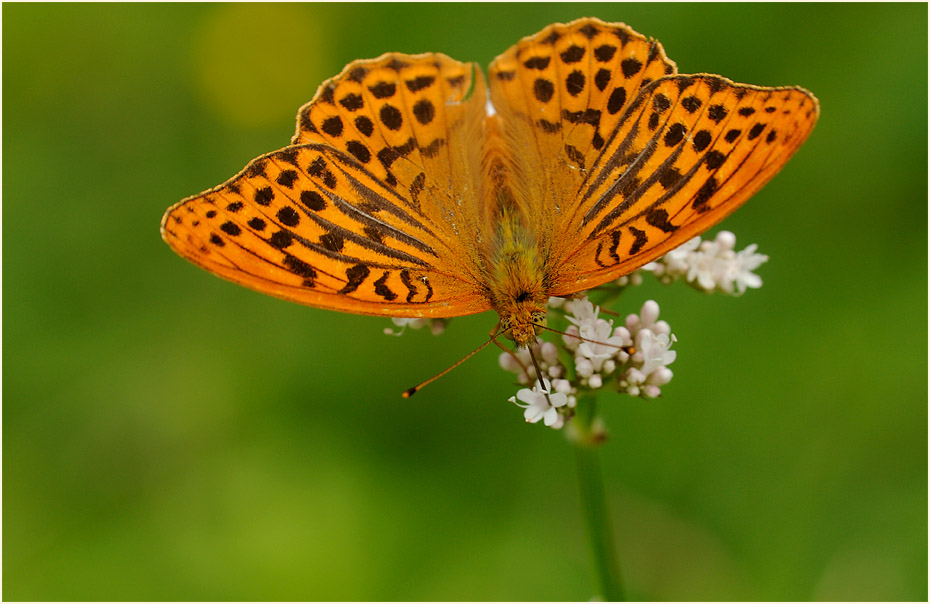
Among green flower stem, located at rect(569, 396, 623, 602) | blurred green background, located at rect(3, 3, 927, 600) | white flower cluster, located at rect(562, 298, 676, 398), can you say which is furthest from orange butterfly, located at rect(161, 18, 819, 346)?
blurred green background, located at rect(3, 3, 927, 600)

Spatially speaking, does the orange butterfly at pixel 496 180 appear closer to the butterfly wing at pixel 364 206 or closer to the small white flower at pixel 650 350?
the butterfly wing at pixel 364 206

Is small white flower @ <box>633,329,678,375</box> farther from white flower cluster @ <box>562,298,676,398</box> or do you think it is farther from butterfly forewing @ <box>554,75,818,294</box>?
butterfly forewing @ <box>554,75,818,294</box>

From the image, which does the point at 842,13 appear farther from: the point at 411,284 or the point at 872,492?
the point at 411,284

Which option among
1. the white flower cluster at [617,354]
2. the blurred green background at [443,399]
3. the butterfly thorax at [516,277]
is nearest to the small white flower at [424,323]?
the butterfly thorax at [516,277]

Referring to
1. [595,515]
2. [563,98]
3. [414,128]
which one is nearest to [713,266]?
[563,98]

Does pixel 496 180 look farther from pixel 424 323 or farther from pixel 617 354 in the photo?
pixel 617 354

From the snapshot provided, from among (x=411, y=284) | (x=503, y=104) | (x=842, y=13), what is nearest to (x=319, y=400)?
(x=411, y=284)
